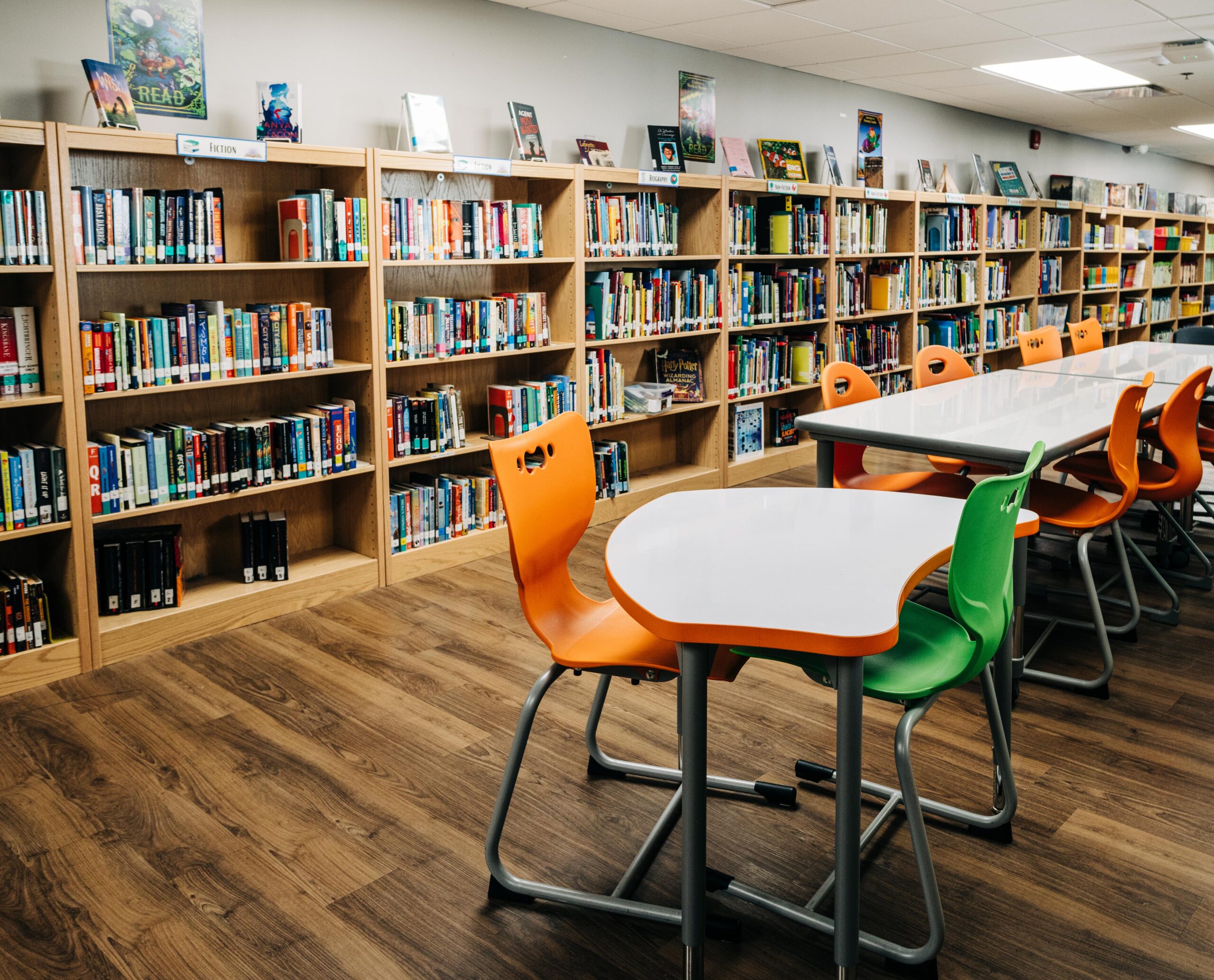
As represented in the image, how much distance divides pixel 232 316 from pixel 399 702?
1489 millimetres

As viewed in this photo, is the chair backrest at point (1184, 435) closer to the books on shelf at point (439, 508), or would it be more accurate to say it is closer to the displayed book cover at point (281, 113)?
the books on shelf at point (439, 508)

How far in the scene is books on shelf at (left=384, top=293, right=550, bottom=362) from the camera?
398 cm

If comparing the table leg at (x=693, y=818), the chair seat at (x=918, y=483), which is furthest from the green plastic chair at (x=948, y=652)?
the chair seat at (x=918, y=483)

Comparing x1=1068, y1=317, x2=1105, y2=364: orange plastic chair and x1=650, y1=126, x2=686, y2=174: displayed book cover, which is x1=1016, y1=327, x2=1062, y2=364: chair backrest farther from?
x1=650, y1=126, x2=686, y2=174: displayed book cover

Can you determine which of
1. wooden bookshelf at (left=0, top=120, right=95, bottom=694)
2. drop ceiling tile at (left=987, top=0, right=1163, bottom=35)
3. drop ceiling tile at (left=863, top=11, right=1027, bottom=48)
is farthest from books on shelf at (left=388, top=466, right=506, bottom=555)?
drop ceiling tile at (left=987, top=0, right=1163, bottom=35)

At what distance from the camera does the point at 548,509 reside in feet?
6.83

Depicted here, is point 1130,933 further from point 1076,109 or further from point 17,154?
point 1076,109

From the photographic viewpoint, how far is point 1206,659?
323 centimetres

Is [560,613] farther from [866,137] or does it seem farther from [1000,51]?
[866,137]

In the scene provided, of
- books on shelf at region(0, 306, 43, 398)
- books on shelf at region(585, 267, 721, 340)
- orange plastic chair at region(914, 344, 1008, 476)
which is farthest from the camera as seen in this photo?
books on shelf at region(585, 267, 721, 340)

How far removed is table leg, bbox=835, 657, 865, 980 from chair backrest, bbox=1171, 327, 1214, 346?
6.37 meters

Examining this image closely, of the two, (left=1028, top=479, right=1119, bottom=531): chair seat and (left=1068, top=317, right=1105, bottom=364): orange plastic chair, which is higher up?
(left=1068, top=317, right=1105, bottom=364): orange plastic chair

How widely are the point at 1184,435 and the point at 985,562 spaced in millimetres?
2073

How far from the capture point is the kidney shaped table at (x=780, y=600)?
148 cm
